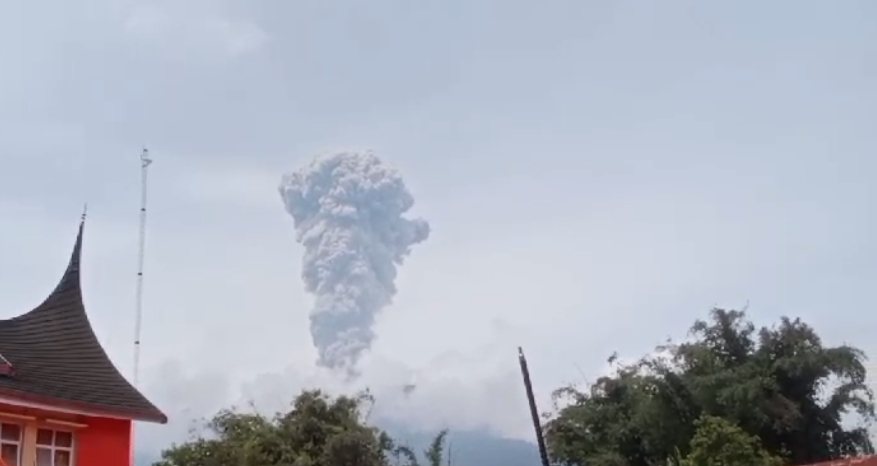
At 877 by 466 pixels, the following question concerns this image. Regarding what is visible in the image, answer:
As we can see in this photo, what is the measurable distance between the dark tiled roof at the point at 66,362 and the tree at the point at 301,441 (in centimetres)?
1026

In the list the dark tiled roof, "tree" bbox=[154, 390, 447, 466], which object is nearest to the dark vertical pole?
the dark tiled roof

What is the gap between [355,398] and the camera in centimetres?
3472

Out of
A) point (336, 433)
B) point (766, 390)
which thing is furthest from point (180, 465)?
point (766, 390)

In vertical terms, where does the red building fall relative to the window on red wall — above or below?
above

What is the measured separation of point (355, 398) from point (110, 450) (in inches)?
575

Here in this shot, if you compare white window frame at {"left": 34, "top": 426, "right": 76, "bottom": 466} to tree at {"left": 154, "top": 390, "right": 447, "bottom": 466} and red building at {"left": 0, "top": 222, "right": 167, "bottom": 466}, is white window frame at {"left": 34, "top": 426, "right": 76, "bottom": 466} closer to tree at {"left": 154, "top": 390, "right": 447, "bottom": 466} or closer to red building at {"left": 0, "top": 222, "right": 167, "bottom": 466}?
red building at {"left": 0, "top": 222, "right": 167, "bottom": 466}

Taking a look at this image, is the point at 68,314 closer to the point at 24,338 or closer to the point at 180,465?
the point at 24,338

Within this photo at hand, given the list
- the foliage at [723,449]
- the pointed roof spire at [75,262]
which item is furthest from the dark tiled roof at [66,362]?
the foliage at [723,449]

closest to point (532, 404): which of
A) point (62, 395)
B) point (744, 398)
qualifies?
point (62, 395)

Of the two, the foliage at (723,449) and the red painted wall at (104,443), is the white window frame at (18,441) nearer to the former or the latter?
the red painted wall at (104,443)

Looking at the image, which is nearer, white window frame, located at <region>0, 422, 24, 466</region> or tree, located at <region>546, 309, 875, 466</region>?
white window frame, located at <region>0, 422, 24, 466</region>

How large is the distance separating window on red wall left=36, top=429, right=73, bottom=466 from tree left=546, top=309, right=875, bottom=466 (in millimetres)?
17454

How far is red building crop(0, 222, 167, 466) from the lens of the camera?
18.8m

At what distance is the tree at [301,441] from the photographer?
3228 cm
